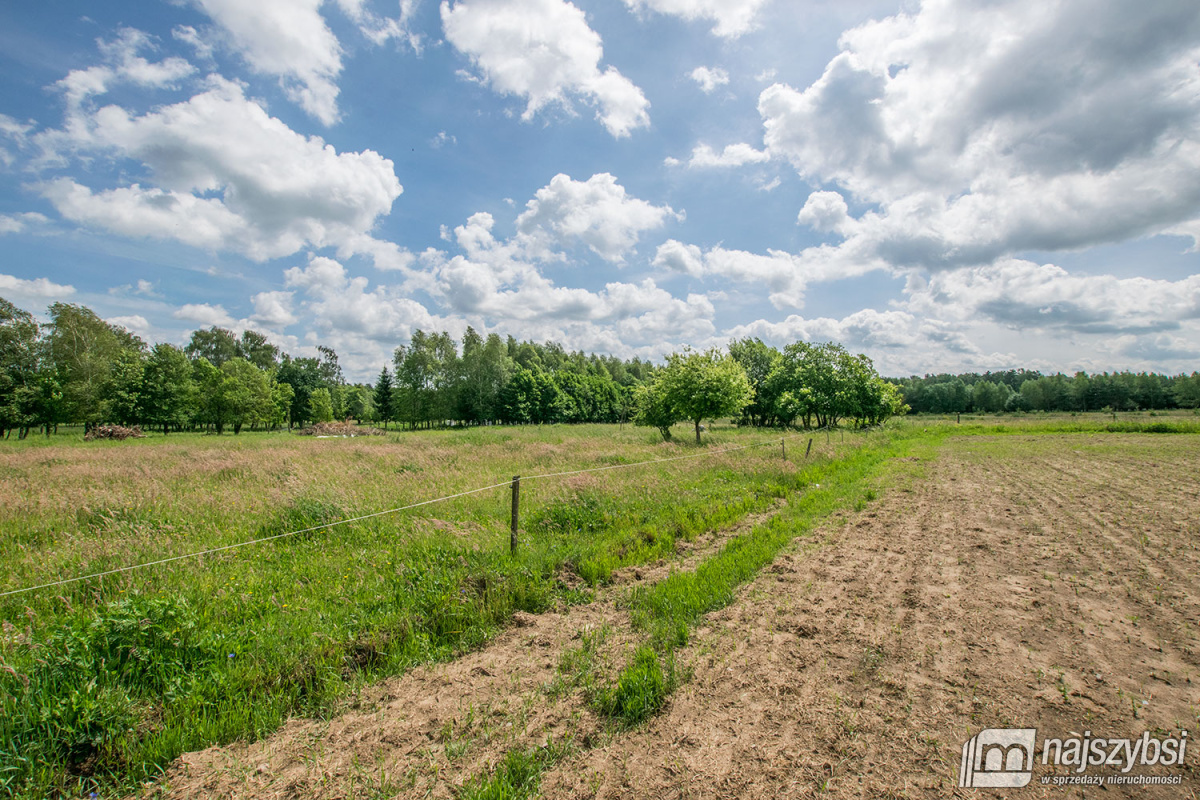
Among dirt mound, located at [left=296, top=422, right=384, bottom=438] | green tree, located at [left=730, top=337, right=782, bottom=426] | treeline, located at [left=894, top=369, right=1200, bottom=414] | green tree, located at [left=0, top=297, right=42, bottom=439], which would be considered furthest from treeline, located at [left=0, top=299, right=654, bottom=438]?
treeline, located at [left=894, top=369, right=1200, bottom=414]

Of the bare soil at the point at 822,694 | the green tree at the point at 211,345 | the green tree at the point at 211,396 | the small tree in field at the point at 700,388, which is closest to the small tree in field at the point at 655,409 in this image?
the small tree in field at the point at 700,388

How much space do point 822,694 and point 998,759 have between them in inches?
47.6

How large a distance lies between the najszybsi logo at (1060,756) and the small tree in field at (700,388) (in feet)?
78.1

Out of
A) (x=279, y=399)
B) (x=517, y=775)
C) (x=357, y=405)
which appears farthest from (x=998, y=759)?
(x=357, y=405)

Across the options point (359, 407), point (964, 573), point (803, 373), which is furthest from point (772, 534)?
point (359, 407)

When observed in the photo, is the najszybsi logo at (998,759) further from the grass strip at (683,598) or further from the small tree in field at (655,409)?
the small tree in field at (655,409)

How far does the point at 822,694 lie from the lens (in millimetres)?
4043

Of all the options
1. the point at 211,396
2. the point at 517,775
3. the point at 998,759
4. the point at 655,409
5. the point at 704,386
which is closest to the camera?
the point at 517,775

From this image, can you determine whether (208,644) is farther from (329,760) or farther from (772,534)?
(772,534)

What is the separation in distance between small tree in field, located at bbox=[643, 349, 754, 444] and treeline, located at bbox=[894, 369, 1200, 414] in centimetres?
9280

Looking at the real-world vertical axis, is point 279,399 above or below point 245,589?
above

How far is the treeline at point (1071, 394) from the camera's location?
10011 centimetres

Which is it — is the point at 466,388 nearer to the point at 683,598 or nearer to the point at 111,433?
the point at 111,433

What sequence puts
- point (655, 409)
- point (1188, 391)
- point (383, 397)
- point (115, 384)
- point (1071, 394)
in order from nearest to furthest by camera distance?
point (655, 409) < point (115, 384) < point (383, 397) < point (1188, 391) < point (1071, 394)
